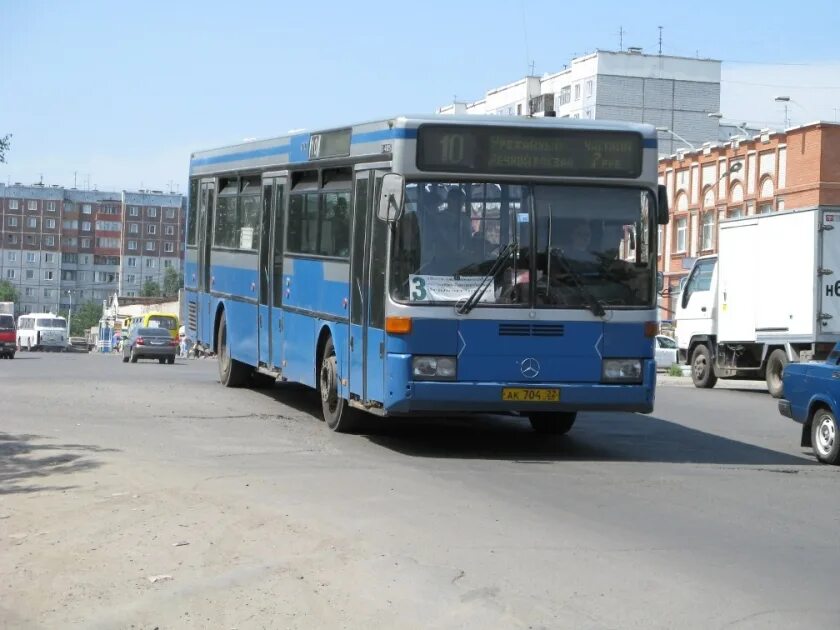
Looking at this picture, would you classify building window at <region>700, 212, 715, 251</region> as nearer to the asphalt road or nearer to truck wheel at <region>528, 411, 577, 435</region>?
the asphalt road

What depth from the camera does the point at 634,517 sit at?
10781mm

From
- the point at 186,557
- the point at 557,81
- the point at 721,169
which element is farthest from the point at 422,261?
the point at 557,81

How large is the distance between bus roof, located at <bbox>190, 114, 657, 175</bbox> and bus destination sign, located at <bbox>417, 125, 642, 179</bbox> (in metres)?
0.07

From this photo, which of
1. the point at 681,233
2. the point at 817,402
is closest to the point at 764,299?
the point at 817,402

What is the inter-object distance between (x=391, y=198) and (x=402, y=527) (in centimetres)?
494

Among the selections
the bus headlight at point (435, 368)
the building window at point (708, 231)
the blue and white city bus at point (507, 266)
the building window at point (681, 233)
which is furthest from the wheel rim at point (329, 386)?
the building window at point (681, 233)

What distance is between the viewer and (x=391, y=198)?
14.2 metres

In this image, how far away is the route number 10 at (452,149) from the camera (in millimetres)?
14500

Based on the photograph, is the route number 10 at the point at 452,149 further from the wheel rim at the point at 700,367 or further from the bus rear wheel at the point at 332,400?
the wheel rim at the point at 700,367

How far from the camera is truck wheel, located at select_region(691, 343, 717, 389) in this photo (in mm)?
31266

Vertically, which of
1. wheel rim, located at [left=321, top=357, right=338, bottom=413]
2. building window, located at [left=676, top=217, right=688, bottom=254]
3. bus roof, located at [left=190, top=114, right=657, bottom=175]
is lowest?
wheel rim, located at [left=321, top=357, right=338, bottom=413]

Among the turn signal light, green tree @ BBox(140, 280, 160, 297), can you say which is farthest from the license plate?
green tree @ BBox(140, 280, 160, 297)

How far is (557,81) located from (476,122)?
102 metres

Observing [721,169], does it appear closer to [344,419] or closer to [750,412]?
[750,412]
